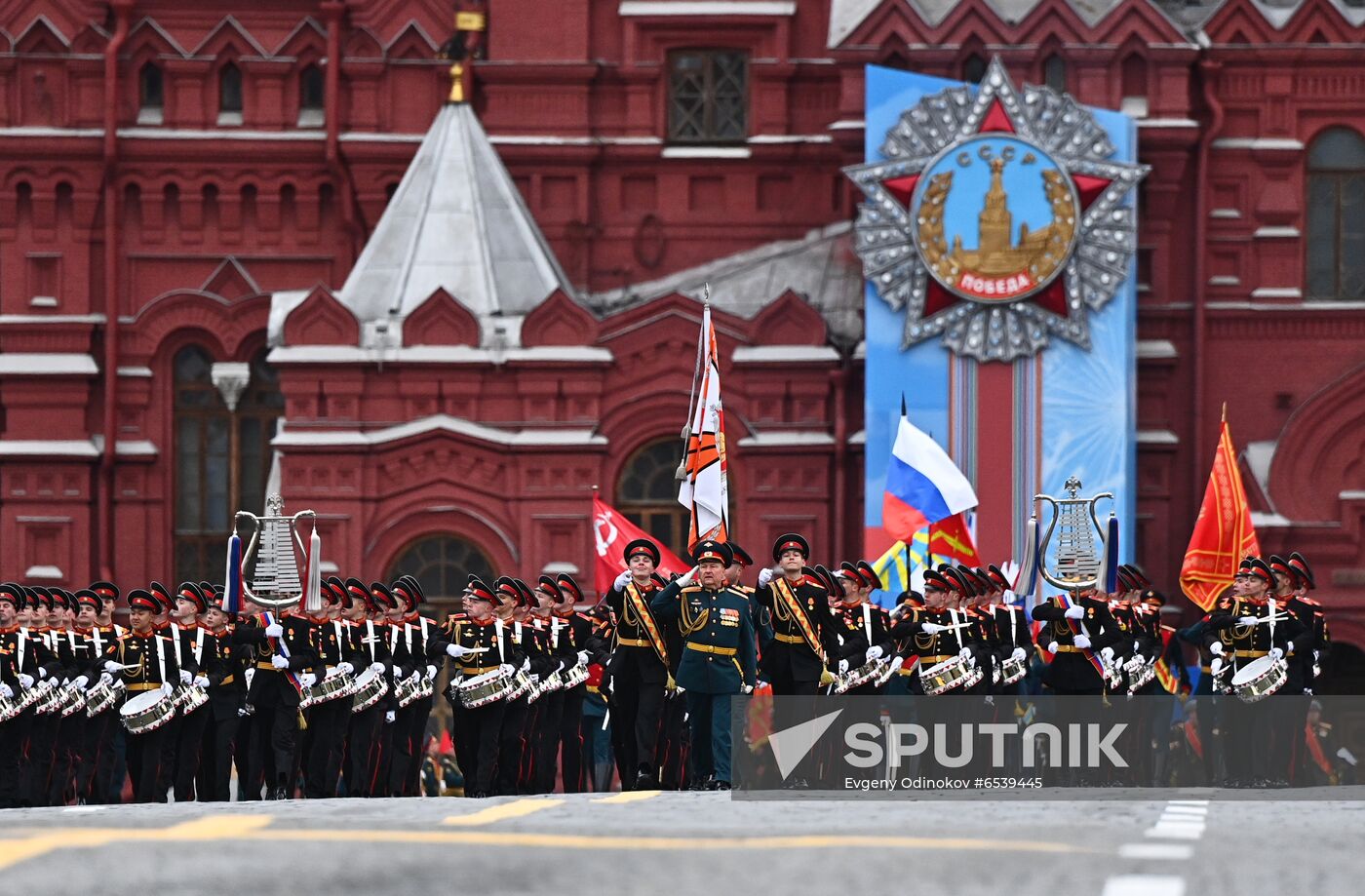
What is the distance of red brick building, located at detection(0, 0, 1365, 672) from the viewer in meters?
24.0

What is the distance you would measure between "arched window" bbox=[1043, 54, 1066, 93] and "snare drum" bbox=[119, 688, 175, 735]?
1109cm

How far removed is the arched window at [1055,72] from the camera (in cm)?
2425

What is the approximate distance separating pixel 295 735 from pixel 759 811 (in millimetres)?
5822

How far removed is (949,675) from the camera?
1562cm

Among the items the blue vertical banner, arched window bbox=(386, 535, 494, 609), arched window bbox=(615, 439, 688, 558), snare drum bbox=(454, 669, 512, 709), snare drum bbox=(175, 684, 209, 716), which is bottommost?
snare drum bbox=(175, 684, 209, 716)

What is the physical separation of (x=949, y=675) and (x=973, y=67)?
10024mm

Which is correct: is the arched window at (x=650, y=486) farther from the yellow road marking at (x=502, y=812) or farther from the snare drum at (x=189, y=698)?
the yellow road marking at (x=502, y=812)

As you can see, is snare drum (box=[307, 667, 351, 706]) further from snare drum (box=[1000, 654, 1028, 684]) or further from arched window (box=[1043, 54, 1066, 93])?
arched window (box=[1043, 54, 1066, 93])

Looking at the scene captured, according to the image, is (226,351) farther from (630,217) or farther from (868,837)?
(868,837)

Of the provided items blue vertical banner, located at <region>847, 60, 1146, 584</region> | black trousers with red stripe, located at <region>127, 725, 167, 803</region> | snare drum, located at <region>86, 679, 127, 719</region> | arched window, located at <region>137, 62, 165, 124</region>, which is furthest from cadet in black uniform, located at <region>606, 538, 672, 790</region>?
arched window, located at <region>137, 62, 165, 124</region>

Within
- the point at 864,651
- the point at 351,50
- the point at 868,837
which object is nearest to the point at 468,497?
the point at 351,50

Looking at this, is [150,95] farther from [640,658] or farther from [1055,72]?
[640,658]

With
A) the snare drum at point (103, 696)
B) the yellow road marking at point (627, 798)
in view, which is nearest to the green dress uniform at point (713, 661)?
the yellow road marking at point (627, 798)

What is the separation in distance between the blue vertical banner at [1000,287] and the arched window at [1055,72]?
0.79 metres
